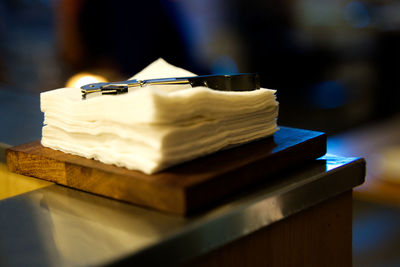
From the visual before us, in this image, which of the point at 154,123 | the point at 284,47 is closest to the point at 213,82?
the point at 154,123

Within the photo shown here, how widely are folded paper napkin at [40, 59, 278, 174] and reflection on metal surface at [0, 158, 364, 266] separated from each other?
0.22ft

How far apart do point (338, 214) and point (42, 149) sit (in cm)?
48

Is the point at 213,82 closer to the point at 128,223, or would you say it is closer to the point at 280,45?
the point at 128,223

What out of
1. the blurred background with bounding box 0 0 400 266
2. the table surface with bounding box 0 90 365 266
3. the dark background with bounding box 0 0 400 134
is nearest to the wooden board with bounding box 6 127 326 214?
the table surface with bounding box 0 90 365 266

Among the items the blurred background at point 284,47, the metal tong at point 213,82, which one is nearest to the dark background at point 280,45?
the blurred background at point 284,47

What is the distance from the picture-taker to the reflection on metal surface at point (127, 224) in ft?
1.48

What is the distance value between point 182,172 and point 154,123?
0.23 ft

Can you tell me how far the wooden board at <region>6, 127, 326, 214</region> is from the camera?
516 mm

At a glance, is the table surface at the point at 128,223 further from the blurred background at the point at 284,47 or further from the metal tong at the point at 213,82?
the blurred background at the point at 284,47

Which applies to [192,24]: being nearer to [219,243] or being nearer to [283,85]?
[283,85]

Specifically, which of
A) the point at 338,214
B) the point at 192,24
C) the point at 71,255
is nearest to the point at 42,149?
the point at 71,255

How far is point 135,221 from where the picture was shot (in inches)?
20.0

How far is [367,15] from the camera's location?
136 inches

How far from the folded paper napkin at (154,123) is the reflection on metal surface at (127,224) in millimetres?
68
